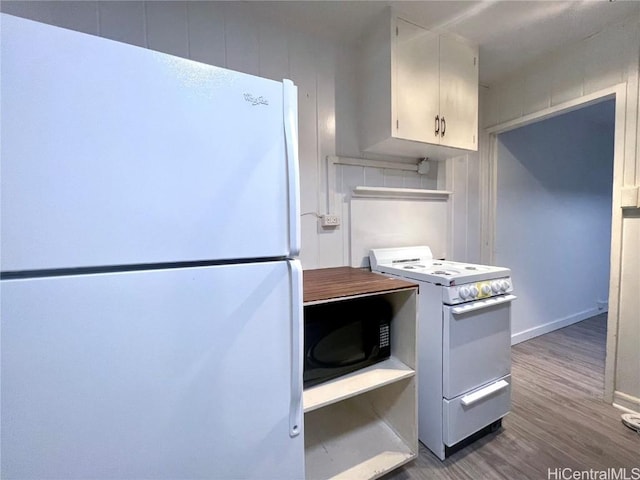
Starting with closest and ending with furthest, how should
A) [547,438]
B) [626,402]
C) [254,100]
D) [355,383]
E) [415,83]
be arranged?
[254,100], [355,383], [547,438], [415,83], [626,402]

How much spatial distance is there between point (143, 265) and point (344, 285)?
0.82 metres

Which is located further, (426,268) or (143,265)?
(426,268)

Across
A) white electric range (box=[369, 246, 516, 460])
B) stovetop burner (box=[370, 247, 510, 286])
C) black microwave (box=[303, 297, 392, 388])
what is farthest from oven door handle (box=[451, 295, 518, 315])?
black microwave (box=[303, 297, 392, 388])

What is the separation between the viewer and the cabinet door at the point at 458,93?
5.77 feet

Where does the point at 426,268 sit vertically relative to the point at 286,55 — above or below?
below

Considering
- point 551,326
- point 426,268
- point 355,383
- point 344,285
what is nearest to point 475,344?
point 426,268

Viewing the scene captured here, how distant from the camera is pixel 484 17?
5.31 feet

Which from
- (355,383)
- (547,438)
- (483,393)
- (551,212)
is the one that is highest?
(551,212)

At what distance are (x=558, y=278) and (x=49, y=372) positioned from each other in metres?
4.23

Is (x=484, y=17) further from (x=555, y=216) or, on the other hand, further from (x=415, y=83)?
(x=555, y=216)

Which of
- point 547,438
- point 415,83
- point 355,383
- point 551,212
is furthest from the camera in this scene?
point 551,212

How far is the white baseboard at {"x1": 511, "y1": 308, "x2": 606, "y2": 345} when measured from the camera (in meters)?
2.76

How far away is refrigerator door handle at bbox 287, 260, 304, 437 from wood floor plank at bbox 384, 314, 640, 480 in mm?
874

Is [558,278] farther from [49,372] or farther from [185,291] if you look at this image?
[49,372]
